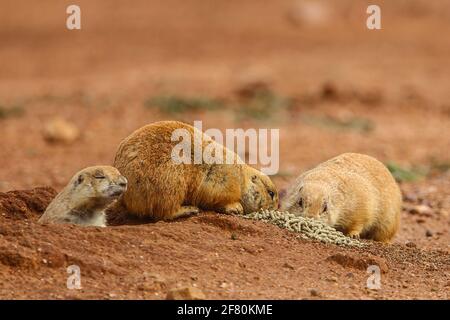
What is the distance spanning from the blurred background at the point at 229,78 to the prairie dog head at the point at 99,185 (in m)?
4.58

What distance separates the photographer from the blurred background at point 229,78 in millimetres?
15203

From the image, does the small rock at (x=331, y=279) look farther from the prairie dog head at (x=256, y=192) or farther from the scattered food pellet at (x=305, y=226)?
the prairie dog head at (x=256, y=192)

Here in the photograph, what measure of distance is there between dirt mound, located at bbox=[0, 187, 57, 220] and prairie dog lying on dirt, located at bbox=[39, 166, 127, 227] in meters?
0.46

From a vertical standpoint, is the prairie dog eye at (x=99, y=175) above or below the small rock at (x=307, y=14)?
below

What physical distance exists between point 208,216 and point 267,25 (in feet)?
62.2

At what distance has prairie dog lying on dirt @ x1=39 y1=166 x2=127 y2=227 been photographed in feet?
24.8

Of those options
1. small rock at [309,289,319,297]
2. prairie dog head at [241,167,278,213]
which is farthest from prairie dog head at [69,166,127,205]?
small rock at [309,289,319,297]

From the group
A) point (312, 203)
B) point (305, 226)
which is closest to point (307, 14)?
point (312, 203)

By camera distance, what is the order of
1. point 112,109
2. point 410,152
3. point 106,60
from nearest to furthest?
point 410,152, point 112,109, point 106,60

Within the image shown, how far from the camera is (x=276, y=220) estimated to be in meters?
8.09

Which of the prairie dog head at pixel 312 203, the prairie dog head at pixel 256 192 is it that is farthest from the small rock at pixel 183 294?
the prairie dog head at pixel 312 203

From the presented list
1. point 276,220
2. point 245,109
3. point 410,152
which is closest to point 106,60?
point 245,109

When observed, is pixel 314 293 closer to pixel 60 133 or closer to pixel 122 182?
pixel 122 182
